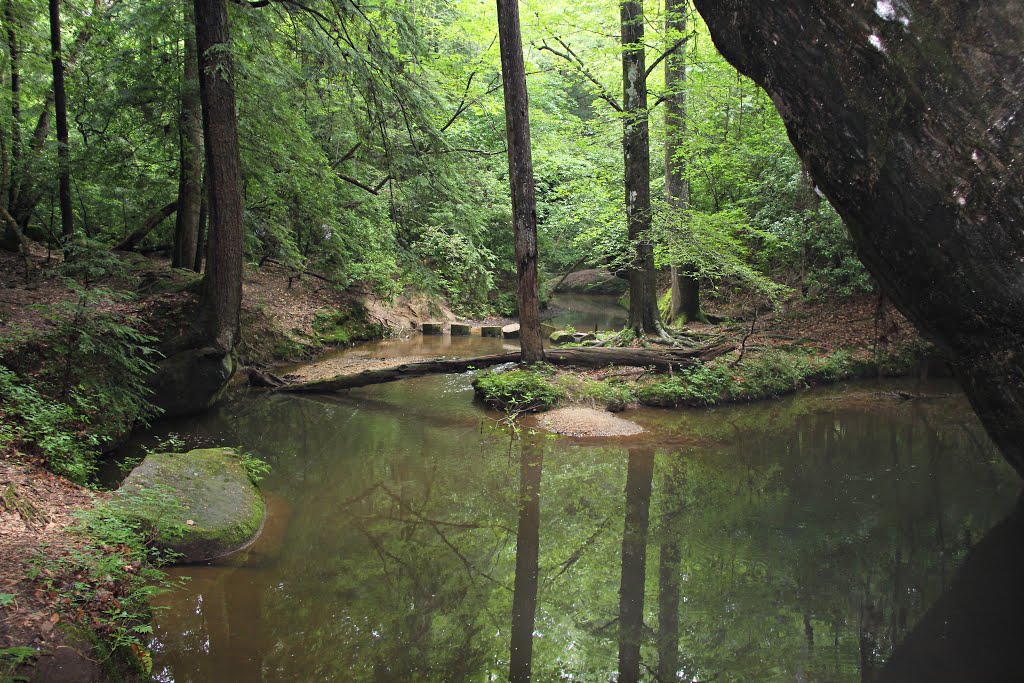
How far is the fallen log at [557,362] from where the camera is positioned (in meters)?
10.4

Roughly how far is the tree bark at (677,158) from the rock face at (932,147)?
822cm

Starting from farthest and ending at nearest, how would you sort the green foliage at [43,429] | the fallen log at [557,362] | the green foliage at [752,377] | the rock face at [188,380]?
the fallen log at [557,362] < the green foliage at [752,377] < the rock face at [188,380] < the green foliage at [43,429]

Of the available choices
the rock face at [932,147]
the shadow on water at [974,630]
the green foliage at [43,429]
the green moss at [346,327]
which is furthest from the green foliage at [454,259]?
the shadow on water at [974,630]

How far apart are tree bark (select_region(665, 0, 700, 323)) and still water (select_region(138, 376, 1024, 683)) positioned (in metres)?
6.31

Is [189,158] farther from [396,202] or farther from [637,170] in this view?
[637,170]

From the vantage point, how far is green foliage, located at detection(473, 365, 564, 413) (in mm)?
9289

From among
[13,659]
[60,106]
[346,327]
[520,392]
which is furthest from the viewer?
[346,327]

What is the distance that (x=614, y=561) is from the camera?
16.0 feet

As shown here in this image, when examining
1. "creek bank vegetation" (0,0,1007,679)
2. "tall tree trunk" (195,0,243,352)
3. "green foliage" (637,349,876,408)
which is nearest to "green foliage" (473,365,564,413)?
"creek bank vegetation" (0,0,1007,679)

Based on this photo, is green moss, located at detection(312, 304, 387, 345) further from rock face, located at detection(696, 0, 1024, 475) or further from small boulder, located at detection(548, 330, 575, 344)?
rock face, located at detection(696, 0, 1024, 475)

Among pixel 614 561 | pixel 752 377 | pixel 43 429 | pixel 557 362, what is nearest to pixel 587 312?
pixel 557 362

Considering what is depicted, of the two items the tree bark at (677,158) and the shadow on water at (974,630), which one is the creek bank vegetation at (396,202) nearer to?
the tree bark at (677,158)

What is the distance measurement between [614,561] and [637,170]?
→ 8.47 meters

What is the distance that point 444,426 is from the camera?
28.6ft
